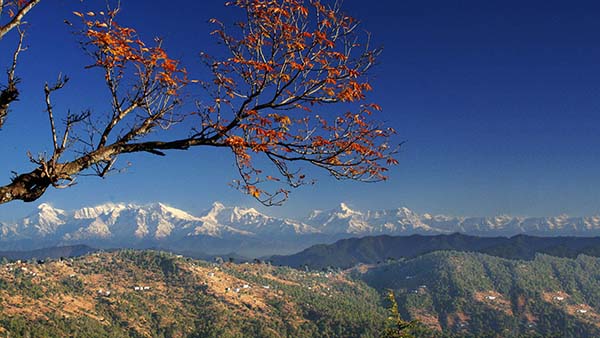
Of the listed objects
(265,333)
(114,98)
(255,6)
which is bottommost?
(265,333)

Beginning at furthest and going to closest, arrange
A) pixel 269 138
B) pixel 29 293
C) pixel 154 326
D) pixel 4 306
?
pixel 154 326
pixel 29 293
pixel 4 306
pixel 269 138

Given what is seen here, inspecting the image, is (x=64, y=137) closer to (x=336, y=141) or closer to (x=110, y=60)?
(x=110, y=60)

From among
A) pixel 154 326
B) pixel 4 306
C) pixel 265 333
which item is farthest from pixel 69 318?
pixel 265 333

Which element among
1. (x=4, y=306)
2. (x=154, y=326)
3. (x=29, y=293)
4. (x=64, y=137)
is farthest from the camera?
(x=154, y=326)

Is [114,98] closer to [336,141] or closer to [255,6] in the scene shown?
[255,6]

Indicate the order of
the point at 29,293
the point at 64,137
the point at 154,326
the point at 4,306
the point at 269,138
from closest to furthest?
the point at 64,137 → the point at 269,138 → the point at 4,306 → the point at 29,293 → the point at 154,326

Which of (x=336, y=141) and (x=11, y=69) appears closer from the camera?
(x=11, y=69)

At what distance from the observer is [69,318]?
527 feet

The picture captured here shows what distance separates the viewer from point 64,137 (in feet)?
27.1

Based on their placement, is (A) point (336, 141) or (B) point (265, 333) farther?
(B) point (265, 333)

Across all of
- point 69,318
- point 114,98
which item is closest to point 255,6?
point 114,98

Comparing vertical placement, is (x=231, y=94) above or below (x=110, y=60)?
below

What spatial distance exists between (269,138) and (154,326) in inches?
7995

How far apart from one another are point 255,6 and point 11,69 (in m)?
4.82
